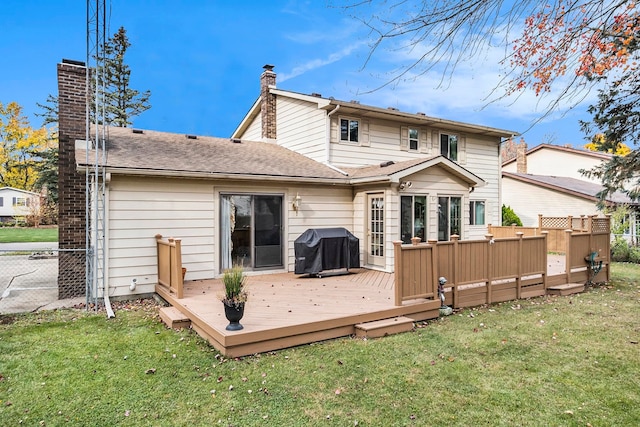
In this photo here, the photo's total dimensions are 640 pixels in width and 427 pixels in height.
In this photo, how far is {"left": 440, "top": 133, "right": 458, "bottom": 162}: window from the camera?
13.5 m

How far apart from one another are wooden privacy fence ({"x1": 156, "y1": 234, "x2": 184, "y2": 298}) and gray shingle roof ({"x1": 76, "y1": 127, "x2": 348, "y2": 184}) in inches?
60.1

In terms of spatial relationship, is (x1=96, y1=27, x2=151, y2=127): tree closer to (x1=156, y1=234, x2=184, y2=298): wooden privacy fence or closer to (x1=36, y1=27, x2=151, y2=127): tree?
(x1=36, y1=27, x2=151, y2=127): tree

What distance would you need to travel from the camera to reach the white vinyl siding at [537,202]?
1842cm

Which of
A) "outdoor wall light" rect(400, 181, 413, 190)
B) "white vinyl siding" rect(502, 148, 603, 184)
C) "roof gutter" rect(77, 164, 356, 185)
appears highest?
"white vinyl siding" rect(502, 148, 603, 184)

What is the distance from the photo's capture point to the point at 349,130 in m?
11.4

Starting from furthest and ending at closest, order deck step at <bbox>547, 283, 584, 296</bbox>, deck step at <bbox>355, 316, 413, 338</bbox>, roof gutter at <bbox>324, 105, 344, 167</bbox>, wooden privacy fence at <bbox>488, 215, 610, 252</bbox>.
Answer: wooden privacy fence at <bbox>488, 215, 610, 252</bbox> → roof gutter at <bbox>324, 105, 344, 167</bbox> → deck step at <bbox>547, 283, 584, 296</bbox> → deck step at <bbox>355, 316, 413, 338</bbox>

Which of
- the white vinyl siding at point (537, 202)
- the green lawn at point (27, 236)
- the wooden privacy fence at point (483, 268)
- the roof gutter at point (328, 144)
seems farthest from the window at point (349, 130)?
the green lawn at point (27, 236)

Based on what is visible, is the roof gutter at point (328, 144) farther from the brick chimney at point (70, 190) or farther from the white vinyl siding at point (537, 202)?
the white vinyl siding at point (537, 202)

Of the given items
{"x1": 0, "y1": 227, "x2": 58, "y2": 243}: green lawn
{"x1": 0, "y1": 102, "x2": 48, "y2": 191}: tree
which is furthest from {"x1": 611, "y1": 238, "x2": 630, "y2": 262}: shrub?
{"x1": 0, "y1": 102, "x2": 48, "y2": 191}: tree

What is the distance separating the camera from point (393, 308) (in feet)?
18.8

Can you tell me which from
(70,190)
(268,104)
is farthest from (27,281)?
(268,104)

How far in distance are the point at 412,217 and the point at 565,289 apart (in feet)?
11.9

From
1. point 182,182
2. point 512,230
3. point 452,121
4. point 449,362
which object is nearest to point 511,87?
point 449,362

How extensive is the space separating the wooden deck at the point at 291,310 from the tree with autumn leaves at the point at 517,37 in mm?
3281
